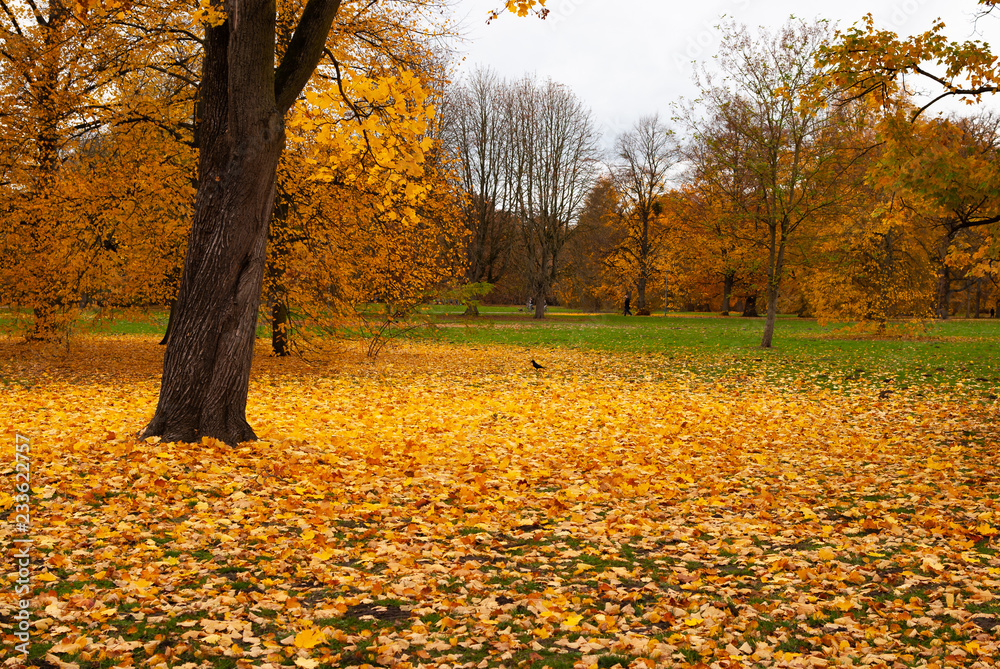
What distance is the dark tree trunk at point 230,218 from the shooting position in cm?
653

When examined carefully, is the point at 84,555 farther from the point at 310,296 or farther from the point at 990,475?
the point at 310,296

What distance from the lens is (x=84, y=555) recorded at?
4266 mm

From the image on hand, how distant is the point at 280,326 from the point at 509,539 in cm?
1190

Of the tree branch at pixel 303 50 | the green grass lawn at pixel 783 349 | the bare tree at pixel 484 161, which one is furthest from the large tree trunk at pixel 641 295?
the tree branch at pixel 303 50

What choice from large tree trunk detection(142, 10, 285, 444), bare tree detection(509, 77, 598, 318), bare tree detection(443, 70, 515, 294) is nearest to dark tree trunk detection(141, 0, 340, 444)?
large tree trunk detection(142, 10, 285, 444)

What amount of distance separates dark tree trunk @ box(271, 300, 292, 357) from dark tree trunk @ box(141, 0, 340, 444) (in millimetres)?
6887

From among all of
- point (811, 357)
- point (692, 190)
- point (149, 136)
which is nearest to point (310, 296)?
point (149, 136)

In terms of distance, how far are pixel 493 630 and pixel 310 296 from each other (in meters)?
11.5

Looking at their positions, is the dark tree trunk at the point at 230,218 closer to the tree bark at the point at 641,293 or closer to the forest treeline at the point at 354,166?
the forest treeline at the point at 354,166

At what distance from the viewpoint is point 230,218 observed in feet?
21.9

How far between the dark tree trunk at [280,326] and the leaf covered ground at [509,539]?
4816 mm

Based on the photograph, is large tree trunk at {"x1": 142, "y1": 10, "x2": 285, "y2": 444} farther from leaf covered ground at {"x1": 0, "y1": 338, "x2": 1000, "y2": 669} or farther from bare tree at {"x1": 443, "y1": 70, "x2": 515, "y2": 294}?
bare tree at {"x1": 443, "y1": 70, "x2": 515, "y2": 294}

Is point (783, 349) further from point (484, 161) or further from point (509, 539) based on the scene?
point (484, 161)

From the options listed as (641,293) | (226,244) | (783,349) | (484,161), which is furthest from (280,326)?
(641,293)
